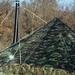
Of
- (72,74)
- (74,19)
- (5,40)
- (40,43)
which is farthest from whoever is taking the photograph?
(74,19)

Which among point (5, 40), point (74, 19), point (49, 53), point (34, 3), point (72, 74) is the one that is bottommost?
point (72, 74)

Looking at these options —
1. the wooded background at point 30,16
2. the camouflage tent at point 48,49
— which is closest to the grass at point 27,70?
the camouflage tent at point 48,49

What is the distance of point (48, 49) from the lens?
475 cm

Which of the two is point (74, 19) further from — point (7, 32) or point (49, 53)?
point (49, 53)

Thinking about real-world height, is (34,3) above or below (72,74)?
→ above

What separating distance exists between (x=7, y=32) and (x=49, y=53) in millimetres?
25362

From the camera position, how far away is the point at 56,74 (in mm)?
4520

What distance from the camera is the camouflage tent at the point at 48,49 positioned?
15.0 feet

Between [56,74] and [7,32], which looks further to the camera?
[7,32]

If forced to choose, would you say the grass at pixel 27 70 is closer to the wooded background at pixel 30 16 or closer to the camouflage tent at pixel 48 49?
the camouflage tent at pixel 48 49

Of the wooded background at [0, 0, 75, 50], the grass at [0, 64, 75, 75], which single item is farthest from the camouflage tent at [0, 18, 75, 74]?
the wooded background at [0, 0, 75, 50]

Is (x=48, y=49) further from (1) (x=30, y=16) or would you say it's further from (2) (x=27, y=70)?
(1) (x=30, y=16)

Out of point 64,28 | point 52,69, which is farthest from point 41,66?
point 64,28

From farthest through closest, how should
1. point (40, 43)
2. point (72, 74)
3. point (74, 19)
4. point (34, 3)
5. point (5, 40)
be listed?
point (34, 3), point (74, 19), point (5, 40), point (40, 43), point (72, 74)
